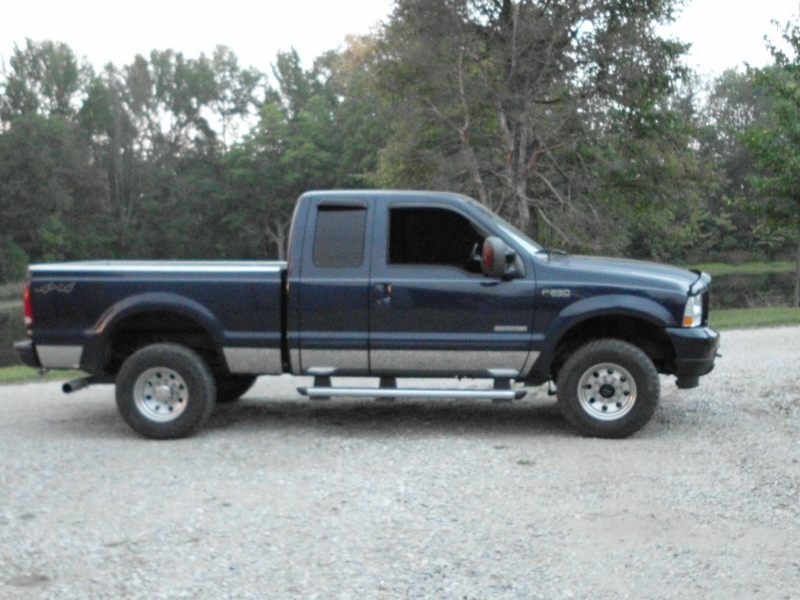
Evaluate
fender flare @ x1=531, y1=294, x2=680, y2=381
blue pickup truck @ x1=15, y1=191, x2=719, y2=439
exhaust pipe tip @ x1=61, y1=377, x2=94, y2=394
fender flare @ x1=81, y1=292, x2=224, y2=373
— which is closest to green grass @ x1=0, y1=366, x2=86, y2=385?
exhaust pipe tip @ x1=61, y1=377, x2=94, y2=394

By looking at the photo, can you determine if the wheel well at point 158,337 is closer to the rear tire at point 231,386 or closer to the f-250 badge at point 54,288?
the f-250 badge at point 54,288

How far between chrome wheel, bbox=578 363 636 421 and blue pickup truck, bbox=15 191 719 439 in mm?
12

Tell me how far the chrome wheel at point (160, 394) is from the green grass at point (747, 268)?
46130mm

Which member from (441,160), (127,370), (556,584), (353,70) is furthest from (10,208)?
(556,584)

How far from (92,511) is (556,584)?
2.97 meters

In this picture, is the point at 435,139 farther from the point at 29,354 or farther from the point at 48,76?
the point at 48,76

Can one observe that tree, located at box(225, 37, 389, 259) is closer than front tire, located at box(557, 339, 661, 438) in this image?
No

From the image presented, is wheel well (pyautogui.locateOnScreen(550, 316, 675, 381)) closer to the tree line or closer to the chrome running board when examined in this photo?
the chrome running board

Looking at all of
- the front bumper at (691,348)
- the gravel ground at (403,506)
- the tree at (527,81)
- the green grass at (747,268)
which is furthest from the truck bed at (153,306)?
the green grass at (747,268)

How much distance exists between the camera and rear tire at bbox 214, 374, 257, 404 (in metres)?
9.96

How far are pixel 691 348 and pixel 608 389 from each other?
2.45 feet

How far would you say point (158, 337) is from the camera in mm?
8852

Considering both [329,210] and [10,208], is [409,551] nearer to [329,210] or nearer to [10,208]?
[329,210]

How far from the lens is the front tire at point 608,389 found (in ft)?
26.6
